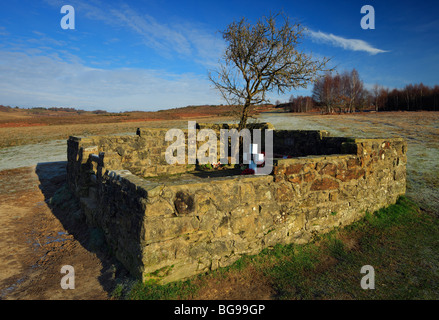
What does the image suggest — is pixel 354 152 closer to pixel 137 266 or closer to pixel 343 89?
pixel 137 266

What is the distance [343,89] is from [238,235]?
2739 inches

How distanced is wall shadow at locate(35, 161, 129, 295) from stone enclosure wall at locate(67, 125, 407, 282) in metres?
0.22

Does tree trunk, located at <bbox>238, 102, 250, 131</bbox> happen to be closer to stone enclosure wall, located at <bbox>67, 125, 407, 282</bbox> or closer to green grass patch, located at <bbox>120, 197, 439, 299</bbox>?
stone enclosure wall, located at <bbox>67, 125, 407, 282</bbox>

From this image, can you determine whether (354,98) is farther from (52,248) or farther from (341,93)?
(52,248)

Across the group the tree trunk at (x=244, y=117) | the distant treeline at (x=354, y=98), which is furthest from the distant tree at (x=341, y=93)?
the tree trunk at (x=244, y=117)

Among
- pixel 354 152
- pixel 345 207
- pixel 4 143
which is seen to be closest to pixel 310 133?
pixel 354 152

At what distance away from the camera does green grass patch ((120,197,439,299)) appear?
3.80 metres

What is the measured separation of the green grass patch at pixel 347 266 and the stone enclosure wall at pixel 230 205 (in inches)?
8.0

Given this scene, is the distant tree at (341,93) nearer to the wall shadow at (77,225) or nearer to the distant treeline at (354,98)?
the distant treeline at (354,98)

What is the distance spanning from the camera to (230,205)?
4.38 metres

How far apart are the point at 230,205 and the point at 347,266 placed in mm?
2416

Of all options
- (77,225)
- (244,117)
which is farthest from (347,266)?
(244,117)

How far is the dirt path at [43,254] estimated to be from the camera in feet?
13.4

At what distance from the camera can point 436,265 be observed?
14.8 feet
